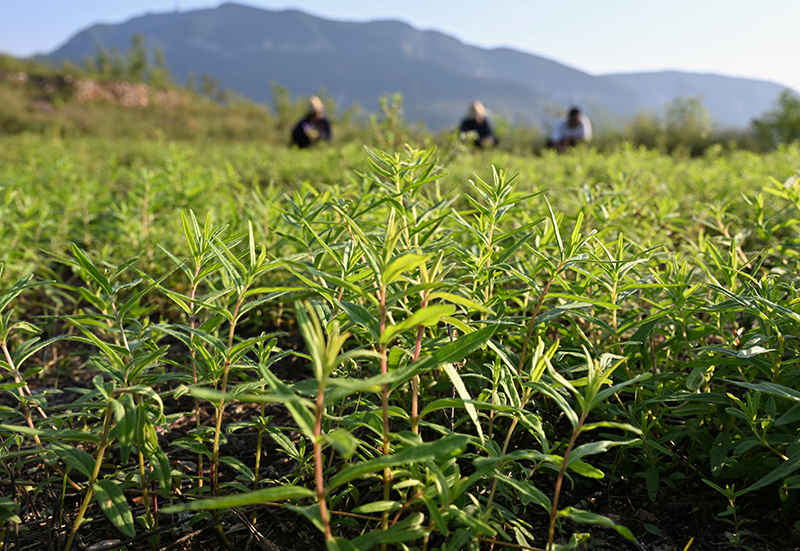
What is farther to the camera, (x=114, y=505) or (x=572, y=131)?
(x=572, y=131)

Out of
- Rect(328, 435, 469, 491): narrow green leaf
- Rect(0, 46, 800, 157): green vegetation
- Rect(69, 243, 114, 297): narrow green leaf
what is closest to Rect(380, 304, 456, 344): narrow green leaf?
Rect(328, 435, 469, 491): narrow green leaf

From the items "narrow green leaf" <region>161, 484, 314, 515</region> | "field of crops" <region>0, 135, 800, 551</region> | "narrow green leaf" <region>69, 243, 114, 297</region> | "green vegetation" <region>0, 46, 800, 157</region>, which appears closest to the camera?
"narrow green leaf" <region>161, 484, 314, 515</region>

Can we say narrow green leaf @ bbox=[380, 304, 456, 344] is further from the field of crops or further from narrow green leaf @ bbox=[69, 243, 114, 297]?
narrow green leaf @ bbox=[69, 243, 114, 297]

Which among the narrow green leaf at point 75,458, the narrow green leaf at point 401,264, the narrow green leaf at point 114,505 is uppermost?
the narrow green leaf at point 401,264

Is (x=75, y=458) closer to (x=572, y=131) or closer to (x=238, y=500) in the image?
(x=238, y=500)

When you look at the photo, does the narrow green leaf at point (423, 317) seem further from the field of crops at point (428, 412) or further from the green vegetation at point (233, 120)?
the green vegetation at point (233, 120)

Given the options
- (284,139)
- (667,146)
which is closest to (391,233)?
(667,146)

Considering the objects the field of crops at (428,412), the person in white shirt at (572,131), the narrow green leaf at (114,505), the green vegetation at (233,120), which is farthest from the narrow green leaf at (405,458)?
the person in white shirt at (572,131)

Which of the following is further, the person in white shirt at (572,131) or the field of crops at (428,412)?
the person in white shirt at (572,131)

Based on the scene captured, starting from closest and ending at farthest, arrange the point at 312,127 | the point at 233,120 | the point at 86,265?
1. the point at 86,265
2. the point at 312,127
3. the point at 233,120

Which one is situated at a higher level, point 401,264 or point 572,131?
point 572,131

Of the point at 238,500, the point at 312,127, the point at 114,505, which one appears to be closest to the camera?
the point at 238,500

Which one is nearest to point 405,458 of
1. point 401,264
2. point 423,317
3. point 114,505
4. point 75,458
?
point 423,317

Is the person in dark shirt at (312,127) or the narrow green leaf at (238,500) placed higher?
the person in dark shirt at (312,127)
